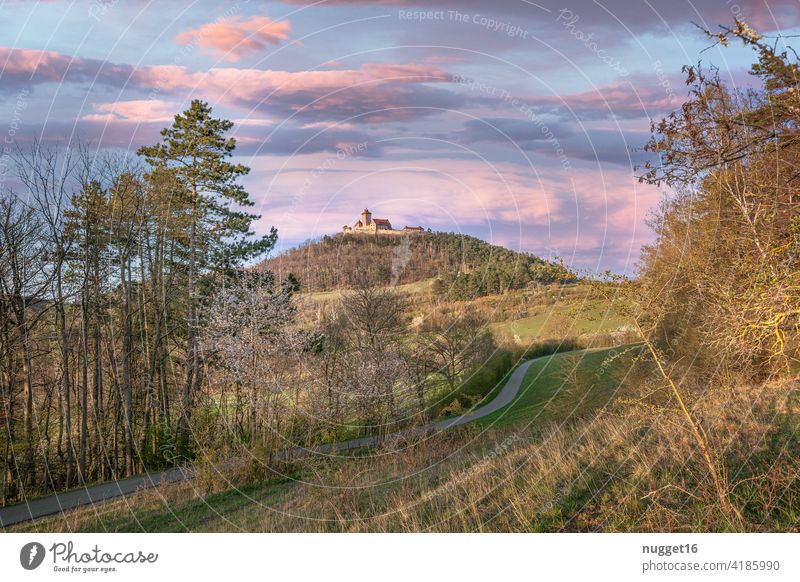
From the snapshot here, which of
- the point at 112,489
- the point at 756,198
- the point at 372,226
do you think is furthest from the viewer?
the point at 372,226

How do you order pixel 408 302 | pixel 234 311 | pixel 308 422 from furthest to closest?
pixel 408 302 → pixel 234 311 → pixel 308 422

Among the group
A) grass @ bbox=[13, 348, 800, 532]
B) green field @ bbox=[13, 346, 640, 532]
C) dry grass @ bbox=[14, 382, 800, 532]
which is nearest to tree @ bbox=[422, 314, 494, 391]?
green field @ bbox=[13, 346, 640, 532]

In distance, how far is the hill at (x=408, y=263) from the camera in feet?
102

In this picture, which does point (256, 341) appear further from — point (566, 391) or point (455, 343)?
point (455, 343)

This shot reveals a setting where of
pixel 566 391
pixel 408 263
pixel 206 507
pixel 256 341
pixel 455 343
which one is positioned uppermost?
pixel 408 263

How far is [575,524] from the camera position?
7.91 metres

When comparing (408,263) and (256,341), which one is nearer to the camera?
(256,341)

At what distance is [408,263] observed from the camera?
34.5m

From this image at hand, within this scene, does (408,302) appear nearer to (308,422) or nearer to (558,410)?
(558,410)

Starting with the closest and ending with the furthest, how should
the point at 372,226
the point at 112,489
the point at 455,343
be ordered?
1. the point at 112,489
2. the point at 372,226
3. the point at 455,343

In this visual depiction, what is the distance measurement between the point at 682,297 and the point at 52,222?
20.2 metres

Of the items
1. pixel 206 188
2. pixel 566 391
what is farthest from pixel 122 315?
pixel 566 391

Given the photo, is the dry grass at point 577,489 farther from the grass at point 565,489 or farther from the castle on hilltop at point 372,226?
the castle on hilltop at point 372,226
